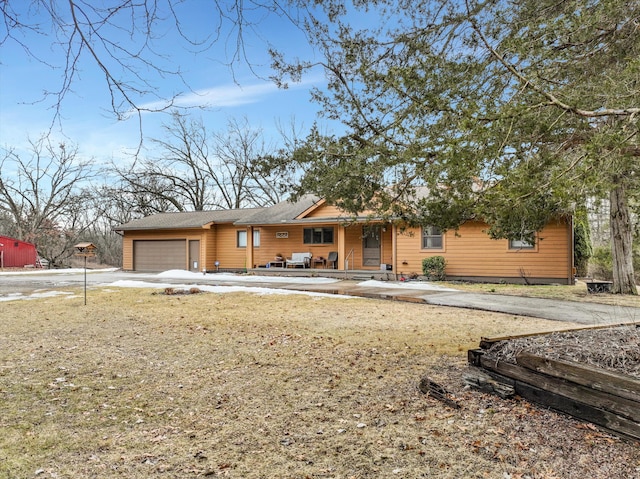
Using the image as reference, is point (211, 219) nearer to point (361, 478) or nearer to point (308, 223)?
Result: point (308, 223)

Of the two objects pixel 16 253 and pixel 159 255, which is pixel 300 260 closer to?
pixel 159 255

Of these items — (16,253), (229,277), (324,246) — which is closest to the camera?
(229,277)

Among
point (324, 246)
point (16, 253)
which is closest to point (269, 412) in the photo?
point (324, 246)

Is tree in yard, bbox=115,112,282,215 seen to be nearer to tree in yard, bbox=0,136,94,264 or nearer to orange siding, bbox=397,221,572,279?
tree in yard, bbox=0,136,94,264

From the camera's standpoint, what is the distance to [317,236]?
21.2 m

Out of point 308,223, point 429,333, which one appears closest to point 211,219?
point 308,223

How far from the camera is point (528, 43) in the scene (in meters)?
4.31

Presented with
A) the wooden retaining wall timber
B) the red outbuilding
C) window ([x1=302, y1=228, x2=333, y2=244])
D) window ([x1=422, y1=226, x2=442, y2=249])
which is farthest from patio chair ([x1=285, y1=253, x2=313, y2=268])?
the red outbuilding

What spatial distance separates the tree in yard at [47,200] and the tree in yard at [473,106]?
31.3 meters

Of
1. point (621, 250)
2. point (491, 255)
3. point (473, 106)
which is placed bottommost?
point (491, 255)

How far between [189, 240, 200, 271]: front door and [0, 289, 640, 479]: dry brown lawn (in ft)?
55.0

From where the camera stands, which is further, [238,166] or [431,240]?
[238,166]

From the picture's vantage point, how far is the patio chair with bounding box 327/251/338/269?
20359mm

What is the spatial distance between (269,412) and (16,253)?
33.1 metres
